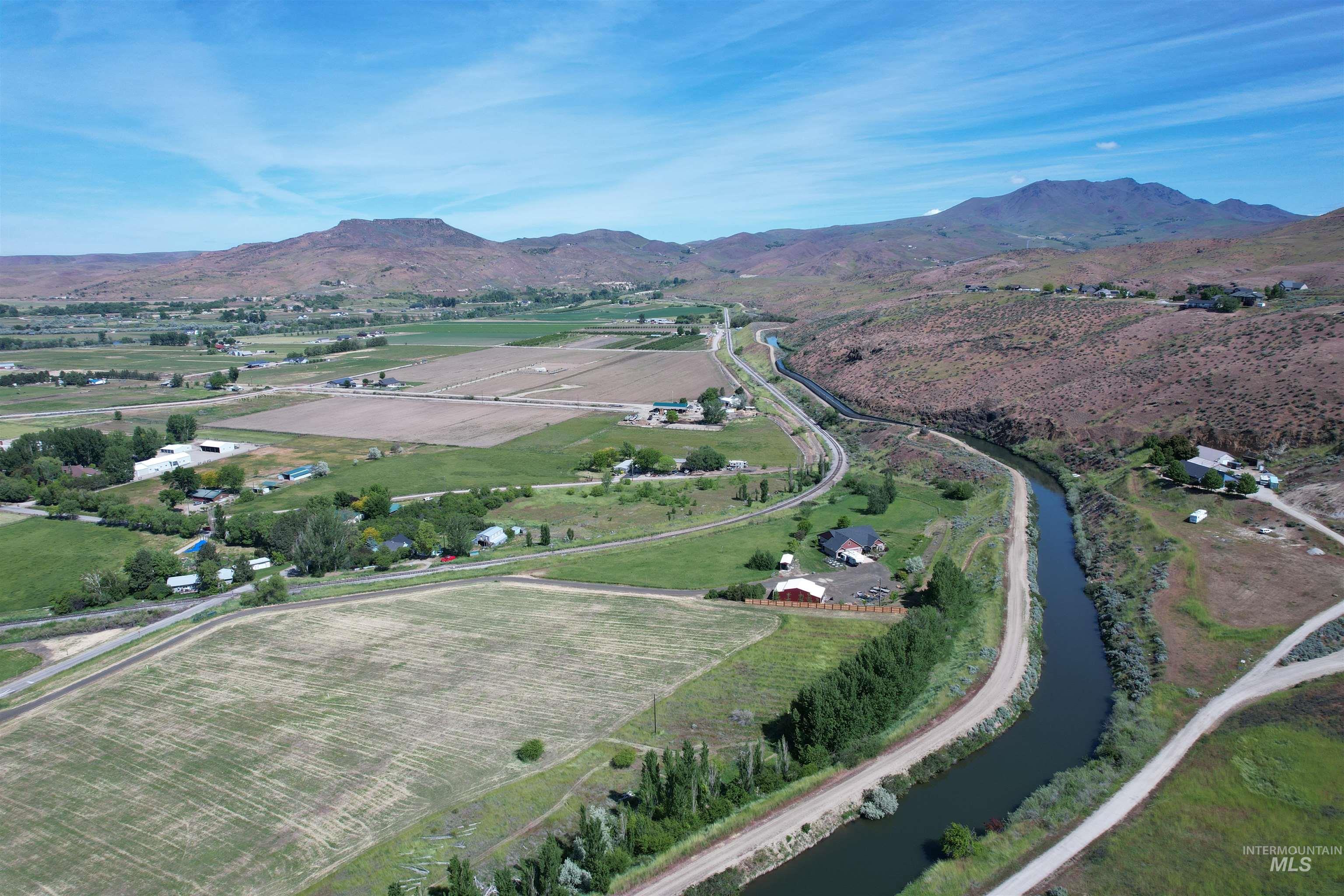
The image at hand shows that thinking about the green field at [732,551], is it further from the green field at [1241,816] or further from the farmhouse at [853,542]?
the green field at [1241,816]

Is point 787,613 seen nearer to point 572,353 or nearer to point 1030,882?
point 1030,882

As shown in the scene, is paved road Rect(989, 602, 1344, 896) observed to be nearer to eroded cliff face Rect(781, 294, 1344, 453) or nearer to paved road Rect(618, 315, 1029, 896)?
paved road Rect(618, 315, 1029, 896)

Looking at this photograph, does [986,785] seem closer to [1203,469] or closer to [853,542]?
[853,542]

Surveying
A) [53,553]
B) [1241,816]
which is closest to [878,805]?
[1241,816]

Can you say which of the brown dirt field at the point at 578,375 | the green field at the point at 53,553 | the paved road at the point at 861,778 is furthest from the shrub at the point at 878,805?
the brown dirt field at the point at 578,375

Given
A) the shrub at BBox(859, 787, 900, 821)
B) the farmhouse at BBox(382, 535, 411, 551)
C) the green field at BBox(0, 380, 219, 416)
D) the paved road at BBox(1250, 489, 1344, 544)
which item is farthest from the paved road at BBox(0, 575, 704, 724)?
the green field at BBox(0, 380, 219, 416)
